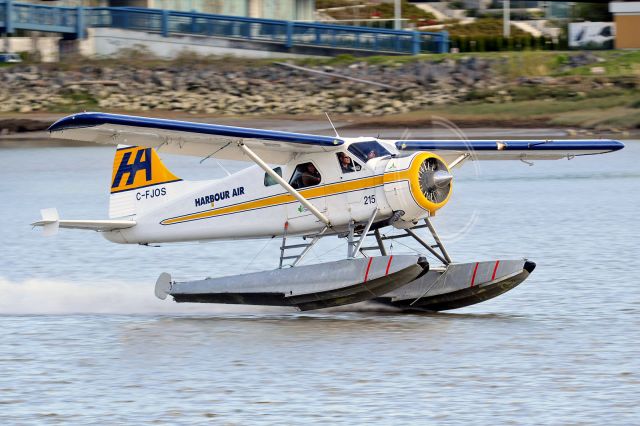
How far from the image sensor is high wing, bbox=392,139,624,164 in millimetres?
15109

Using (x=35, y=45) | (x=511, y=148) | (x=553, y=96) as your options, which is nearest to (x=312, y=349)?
(x=511, y=148)

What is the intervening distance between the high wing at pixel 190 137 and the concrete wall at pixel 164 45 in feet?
128

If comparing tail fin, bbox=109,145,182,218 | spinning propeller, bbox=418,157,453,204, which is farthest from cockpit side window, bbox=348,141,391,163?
tail fin, bbox=109,145,182,218

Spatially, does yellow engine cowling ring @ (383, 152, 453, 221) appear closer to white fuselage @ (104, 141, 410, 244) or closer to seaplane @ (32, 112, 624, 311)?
seaplane @ (32, 112, 624, 311)

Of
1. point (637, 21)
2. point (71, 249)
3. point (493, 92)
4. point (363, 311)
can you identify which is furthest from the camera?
point (637, 21)

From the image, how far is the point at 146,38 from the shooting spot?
2096 inches

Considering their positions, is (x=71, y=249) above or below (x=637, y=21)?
below

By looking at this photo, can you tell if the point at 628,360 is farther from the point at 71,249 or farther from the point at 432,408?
the point at 71,249

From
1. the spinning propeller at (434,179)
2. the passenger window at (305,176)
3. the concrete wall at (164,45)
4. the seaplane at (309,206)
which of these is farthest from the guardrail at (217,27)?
the spinning propeller at (434,179)

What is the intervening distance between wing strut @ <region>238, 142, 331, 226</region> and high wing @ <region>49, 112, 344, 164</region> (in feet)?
0.36

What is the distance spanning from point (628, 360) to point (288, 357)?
10.9 ft

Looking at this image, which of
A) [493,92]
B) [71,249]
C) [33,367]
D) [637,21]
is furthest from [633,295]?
[637,21]

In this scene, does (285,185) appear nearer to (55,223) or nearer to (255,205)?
(255,205)

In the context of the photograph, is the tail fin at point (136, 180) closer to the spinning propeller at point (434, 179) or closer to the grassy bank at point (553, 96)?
the spinning propeller at point (434, 179)
